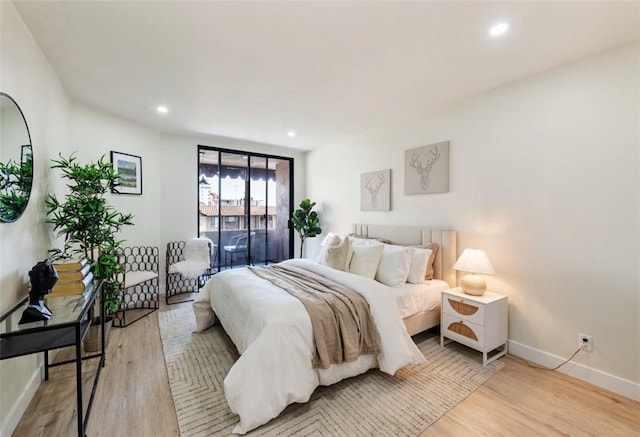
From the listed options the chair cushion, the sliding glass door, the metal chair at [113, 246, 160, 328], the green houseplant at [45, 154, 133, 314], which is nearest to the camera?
the green houseplant at [45, 154, 133, 314]

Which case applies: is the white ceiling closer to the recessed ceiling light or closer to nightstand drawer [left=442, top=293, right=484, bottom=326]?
the recessed ceiling light

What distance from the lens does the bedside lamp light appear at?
2553mm

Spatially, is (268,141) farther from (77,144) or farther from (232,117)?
(77,144)

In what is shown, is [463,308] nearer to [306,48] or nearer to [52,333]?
[306,48]

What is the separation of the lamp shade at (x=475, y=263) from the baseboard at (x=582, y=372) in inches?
31.8

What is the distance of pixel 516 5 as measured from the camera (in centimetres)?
169

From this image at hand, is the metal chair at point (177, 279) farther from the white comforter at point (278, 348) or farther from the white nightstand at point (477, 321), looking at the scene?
the white nightstand at point (477, 321)

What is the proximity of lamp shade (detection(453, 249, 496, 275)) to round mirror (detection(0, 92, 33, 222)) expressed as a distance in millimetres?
3473

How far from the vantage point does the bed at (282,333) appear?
171 centimetres

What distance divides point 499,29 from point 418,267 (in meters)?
2.14

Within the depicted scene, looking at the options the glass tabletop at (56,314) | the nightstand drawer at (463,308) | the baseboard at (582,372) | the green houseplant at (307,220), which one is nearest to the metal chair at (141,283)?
the glass tabletop at (56,314)

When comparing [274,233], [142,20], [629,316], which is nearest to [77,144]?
[142,20]

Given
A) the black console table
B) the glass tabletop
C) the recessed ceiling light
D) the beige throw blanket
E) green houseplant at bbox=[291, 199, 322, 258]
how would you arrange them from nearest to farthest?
1. the black console table
2. the glass tabletop
3. the recessed ceiling light
4. the beige throw blanket
5. green houseplant at bbox=[291, 199, 322, 258]

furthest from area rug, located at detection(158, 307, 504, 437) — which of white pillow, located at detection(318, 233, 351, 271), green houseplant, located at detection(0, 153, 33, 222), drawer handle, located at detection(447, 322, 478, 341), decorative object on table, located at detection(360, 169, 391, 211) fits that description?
decorative object on table, located at detection(360, 169, 391, 211)
